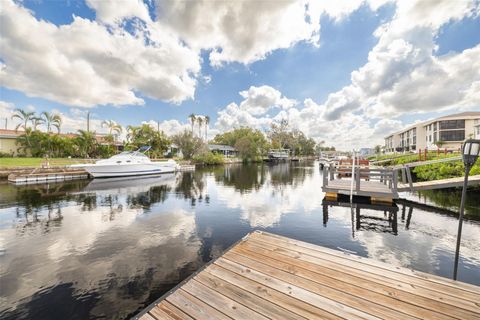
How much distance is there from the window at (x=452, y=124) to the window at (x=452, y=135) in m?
0.92

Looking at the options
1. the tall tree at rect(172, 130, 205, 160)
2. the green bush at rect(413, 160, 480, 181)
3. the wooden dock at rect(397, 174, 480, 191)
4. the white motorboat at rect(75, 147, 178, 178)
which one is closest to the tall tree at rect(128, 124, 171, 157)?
the tall tree at rect(172, 130, 205, 160)

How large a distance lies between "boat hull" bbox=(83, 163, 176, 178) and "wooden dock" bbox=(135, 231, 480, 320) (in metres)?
18.6

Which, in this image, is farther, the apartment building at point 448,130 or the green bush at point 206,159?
the apartment building at point 448,130

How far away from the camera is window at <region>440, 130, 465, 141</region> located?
4347cm

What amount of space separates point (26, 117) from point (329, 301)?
133ft

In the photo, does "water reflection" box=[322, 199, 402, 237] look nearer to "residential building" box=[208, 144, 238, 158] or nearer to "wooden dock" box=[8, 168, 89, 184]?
"wooden dock" box=[8, 168, 89, 184]

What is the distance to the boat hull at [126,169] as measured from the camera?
55.6 ft

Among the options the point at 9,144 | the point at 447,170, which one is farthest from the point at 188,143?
the point at 447,170

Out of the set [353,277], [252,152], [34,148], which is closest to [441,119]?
[252,152]

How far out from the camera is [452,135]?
44.2 m

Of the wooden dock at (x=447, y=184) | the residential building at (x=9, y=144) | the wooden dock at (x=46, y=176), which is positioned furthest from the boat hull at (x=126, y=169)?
the wooden dock at (x=447, y=184)

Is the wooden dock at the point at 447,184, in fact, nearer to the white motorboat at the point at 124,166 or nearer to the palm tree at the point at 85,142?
the white motorboat at the point at 124,166

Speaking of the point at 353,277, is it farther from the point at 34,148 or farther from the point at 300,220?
the point at 34,148

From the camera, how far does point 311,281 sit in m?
2.39
